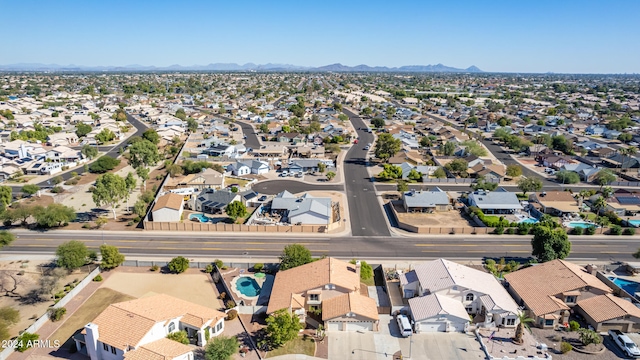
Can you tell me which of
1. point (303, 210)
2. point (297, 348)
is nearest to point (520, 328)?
point (297, 348)

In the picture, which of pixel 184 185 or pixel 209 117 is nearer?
pixel 184 185

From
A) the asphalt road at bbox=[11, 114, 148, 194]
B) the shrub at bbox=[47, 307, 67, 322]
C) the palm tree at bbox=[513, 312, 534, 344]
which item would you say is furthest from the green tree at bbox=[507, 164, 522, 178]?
the asphalt road at bbox=[11, 114, 148, 194]

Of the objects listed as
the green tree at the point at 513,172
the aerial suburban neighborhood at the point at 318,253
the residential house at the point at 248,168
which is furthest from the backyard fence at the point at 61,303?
the green tree at the point at 513,172

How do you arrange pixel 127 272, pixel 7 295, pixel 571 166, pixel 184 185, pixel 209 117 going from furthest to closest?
pixel 209 117 → pixel 571 166 → pixel 184 185 → pixel 127 272 → pixel 7 295

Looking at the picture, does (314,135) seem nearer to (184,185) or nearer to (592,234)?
(184,185)

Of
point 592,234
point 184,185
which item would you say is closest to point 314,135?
point 184,185

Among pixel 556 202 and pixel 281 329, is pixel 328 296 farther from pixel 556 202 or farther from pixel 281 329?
pixel 556 202

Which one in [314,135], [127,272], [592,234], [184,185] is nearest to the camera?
[127,272]
